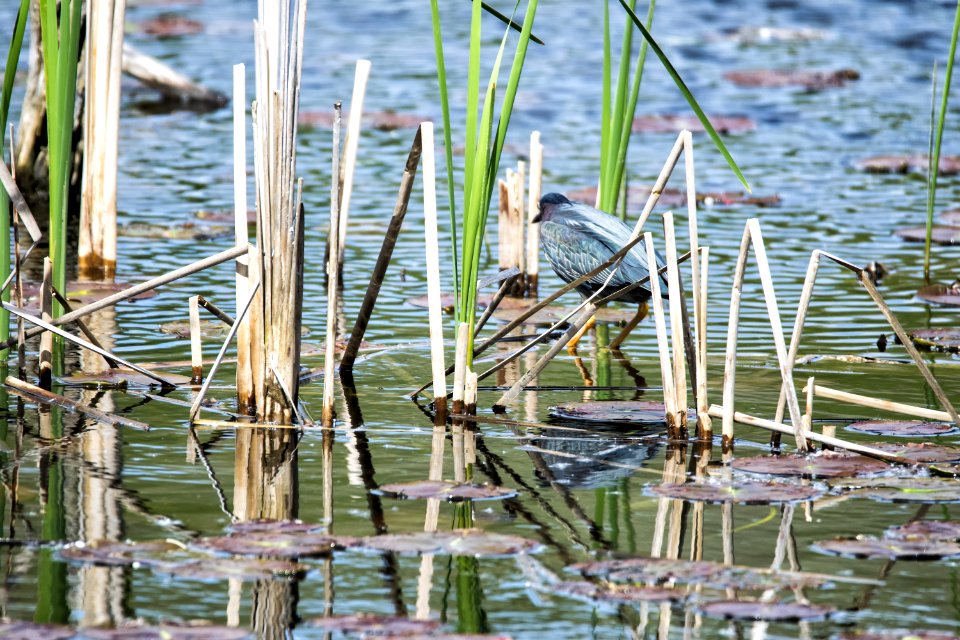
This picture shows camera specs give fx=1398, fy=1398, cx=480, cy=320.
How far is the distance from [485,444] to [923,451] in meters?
1.43

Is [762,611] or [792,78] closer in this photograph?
[762,611]

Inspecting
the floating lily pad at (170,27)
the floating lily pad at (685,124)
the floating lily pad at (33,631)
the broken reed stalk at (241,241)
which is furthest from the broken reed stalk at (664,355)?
the floating lily pad at (170,27)

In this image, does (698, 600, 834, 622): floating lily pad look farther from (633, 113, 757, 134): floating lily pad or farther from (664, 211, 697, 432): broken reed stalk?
(633, 113, 757, 134): floating lily pad

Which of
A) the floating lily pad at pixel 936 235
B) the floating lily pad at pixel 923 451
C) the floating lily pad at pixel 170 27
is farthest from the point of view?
the floating lily pad at pixel 170 27

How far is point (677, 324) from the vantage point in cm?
470

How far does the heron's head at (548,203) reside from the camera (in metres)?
7.16

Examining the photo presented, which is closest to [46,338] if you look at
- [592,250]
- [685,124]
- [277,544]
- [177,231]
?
[277,544]

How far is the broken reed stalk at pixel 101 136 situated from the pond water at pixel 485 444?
243 mm

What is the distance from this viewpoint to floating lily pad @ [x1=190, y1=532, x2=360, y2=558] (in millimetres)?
3492

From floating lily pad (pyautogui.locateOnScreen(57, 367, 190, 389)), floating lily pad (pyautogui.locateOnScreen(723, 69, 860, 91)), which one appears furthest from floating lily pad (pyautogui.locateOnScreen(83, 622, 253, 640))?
floating lily pad (pyautogui.locateOnScreen(723, 69, 860, 91))

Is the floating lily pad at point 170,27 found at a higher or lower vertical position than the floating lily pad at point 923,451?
higher

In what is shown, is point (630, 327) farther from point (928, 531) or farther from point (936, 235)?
point (936, 235)

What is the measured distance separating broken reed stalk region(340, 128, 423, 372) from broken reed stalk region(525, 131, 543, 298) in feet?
6.14

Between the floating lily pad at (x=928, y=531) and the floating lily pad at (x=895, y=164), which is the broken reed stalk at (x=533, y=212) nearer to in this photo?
the floating lily pad at (x=928, y=531)
